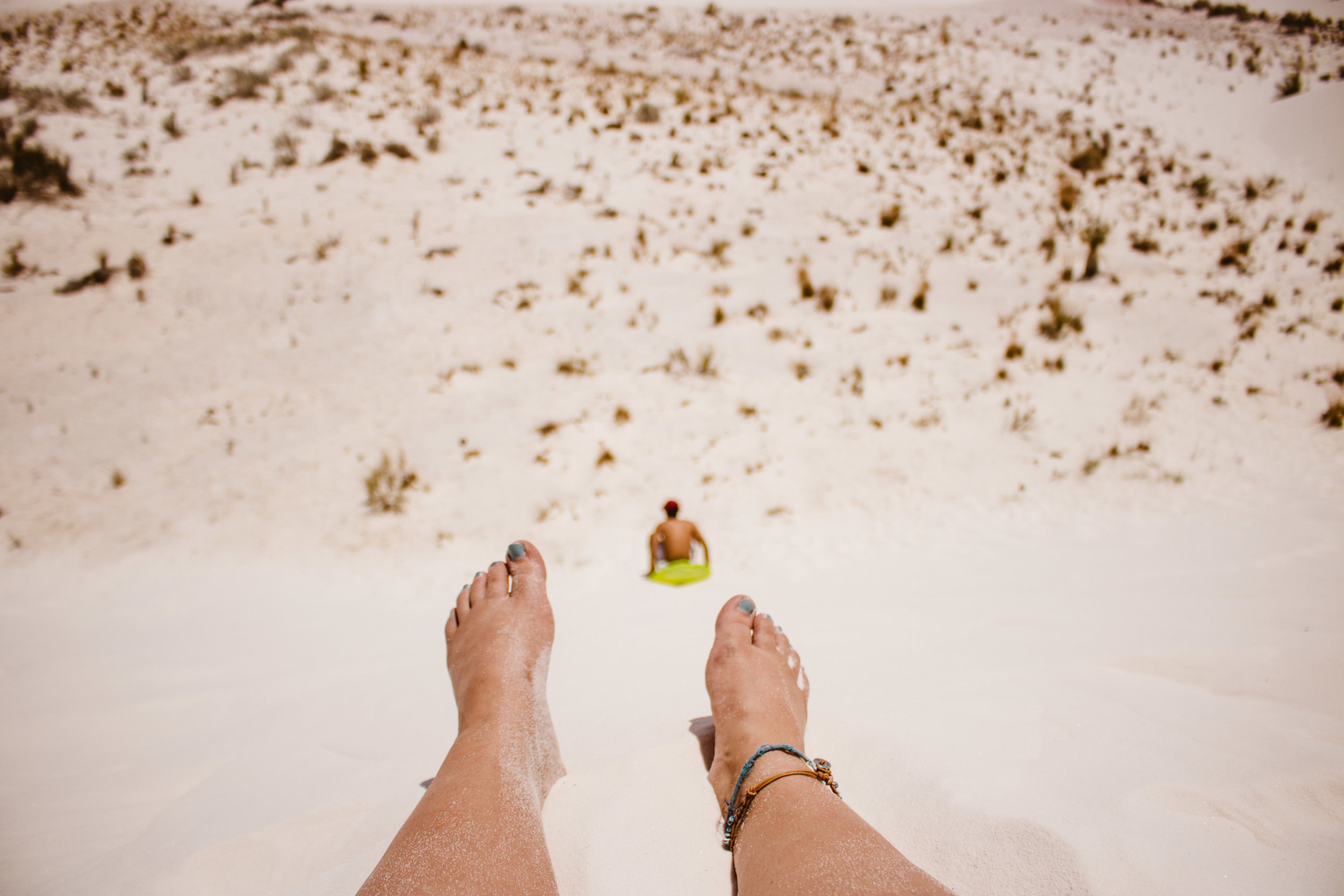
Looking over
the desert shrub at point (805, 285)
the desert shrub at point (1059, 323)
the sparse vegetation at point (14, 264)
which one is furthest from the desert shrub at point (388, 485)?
the desert shrub at point (1059, 323)

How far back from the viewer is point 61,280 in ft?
18.6

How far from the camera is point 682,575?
10.9 ft

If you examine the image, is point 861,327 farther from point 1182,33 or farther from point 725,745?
point 1182,33

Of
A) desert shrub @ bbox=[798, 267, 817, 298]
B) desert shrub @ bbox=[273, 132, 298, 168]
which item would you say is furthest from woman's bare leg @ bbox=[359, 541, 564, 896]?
desert shrub @ bbox=[273, 132, 298, 168]

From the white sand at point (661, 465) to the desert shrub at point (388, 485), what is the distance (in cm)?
8

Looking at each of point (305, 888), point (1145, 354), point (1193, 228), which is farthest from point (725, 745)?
point (1193, 228)

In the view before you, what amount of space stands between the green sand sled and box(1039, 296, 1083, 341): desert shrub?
Answer: 463 cm

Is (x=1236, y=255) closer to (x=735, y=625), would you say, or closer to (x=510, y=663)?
(x=735, y=625)

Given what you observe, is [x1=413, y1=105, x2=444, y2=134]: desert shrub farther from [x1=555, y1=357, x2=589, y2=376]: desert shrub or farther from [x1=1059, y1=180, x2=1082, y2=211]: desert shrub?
[x1=1059, y1=180, x2=1082, y2=211]: desert shrub

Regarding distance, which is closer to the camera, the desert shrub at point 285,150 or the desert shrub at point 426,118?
the desert shrub at point 285,150

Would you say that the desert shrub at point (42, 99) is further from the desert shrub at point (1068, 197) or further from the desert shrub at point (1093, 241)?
the desert shrub at point (1068, 197)

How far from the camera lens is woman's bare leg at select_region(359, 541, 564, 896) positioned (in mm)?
1121

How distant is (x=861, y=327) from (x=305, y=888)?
5.70 m

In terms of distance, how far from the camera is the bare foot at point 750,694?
1.54 metres
